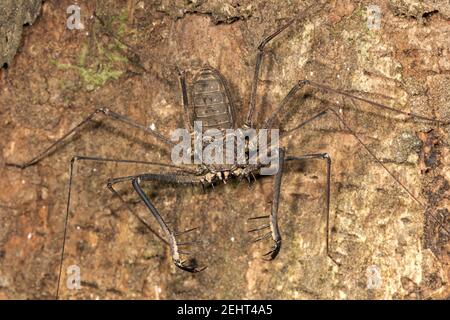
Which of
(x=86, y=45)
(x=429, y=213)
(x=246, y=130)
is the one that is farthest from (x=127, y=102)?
(x=429, y=213)

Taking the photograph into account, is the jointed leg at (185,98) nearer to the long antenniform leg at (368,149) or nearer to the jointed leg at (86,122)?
the jointed leg at (86,122)

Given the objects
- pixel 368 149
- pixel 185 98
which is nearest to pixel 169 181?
pixel 185 98

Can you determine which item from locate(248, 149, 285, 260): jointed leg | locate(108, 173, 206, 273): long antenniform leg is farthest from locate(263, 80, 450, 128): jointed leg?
locate(108, 173, 206, 273): long antenniform leg

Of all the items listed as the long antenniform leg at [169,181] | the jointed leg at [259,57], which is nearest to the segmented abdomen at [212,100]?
the jointed leg at [259,57]

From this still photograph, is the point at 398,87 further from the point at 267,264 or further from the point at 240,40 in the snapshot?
the point at 267,264

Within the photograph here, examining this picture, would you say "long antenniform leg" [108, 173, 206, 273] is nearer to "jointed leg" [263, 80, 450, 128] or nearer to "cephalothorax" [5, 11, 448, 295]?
"cephalothorax" [5, 11, 448, 295]

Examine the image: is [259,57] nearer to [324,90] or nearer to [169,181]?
[324,90]
